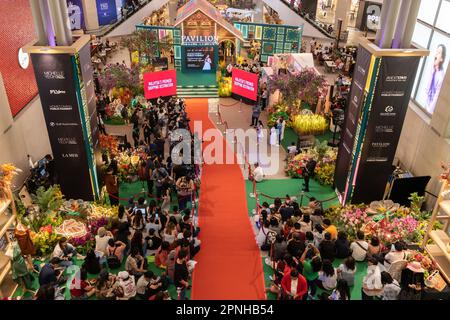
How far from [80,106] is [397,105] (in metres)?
7.41

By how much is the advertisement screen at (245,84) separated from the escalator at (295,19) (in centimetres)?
1259

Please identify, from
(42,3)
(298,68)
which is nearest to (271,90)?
(298,68)

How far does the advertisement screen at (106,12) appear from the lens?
98.7 ft

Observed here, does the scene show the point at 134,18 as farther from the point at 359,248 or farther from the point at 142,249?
the point at 359,248

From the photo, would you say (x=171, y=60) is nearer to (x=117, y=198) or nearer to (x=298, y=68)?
(x=298, y=68)

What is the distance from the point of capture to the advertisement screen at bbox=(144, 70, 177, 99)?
1677cm

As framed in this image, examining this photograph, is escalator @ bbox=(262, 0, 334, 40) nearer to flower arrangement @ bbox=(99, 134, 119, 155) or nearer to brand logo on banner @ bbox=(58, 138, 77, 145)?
flower arrangement @ bbox=(99, 134, 119, 155)

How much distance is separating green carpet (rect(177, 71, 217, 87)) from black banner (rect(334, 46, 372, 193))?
Answer: 34.1 ft

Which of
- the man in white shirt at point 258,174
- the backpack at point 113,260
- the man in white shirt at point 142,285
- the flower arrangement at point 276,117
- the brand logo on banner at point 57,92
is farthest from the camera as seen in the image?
the flower arrangement at point 276,117

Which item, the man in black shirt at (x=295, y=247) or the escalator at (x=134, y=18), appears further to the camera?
the escalator at (x=134, y=18)

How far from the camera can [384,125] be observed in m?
9.82

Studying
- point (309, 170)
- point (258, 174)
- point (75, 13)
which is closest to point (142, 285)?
point (258, 174)

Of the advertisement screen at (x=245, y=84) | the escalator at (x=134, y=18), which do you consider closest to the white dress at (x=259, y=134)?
the advertisement screen at (x=245, y=84)

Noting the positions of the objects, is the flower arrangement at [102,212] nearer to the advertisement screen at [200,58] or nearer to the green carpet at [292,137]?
the green carpet at [292,137]
